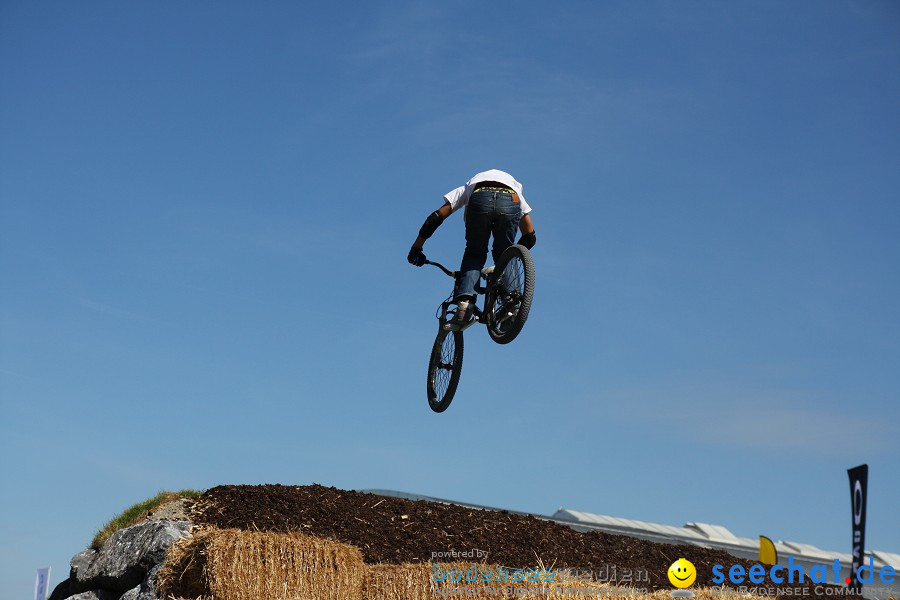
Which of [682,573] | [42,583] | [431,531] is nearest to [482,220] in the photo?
[431,531]

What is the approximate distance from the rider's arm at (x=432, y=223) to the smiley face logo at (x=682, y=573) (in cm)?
536

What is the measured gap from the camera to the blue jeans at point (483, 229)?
39.4 feet

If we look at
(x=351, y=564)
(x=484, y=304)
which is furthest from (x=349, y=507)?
(x=484, y=304)

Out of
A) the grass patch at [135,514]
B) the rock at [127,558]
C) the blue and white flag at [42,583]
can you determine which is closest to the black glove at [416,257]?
the rock at [127,558]

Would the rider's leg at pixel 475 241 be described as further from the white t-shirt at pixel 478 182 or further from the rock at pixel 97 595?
the rock at pixel 97 595

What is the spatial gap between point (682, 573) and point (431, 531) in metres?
3.36

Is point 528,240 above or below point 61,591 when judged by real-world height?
above

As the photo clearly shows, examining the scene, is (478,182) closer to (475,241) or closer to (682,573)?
(475,241)

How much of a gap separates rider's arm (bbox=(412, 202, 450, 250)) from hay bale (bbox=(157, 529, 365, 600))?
3761mm

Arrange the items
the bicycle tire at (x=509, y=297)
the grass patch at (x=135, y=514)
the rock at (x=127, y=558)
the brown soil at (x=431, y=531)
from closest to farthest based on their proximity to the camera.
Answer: the bicycle tire at (x=509, y=297), the brown soil at (x=431, y=531), the rock at (x=127, y=558), the grass patch at (x=135, y=514)

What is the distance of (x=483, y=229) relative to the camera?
479 inches

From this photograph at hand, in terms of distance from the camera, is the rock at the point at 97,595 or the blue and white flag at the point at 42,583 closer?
the rock at the point at 97,595

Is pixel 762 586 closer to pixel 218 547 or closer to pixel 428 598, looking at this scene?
pixel 428 598

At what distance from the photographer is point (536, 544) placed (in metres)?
14.0
